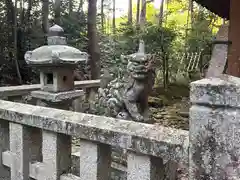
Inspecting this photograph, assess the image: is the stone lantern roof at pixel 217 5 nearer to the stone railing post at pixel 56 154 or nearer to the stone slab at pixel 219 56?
the stone slab at pixel 219 56

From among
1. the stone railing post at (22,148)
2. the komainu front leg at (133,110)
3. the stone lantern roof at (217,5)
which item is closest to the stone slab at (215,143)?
the stone railing post at (22,148)

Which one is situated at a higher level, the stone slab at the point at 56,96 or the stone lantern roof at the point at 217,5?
the stone lantern roof at the point at 217,5

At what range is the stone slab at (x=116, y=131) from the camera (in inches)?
53.2

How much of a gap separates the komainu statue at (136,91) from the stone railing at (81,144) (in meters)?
1.55

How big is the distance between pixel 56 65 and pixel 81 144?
156 centimetres

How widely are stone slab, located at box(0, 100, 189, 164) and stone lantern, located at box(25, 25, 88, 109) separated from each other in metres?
1.10

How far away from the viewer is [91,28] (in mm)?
8289

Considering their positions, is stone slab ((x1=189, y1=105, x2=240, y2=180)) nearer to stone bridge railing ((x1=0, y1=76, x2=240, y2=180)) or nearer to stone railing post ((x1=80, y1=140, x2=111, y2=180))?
stone bridge railing ((x1=0, y1=76, x2=240, y2=180))

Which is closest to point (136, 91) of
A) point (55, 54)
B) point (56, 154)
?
point (55, 54)

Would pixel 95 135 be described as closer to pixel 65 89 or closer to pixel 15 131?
pixel 15 131

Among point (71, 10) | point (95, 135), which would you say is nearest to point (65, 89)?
point (95, 135)

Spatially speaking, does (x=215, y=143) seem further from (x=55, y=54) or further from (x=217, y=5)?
(x=217, y=5)

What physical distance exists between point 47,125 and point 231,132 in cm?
104

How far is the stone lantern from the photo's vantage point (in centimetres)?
301
